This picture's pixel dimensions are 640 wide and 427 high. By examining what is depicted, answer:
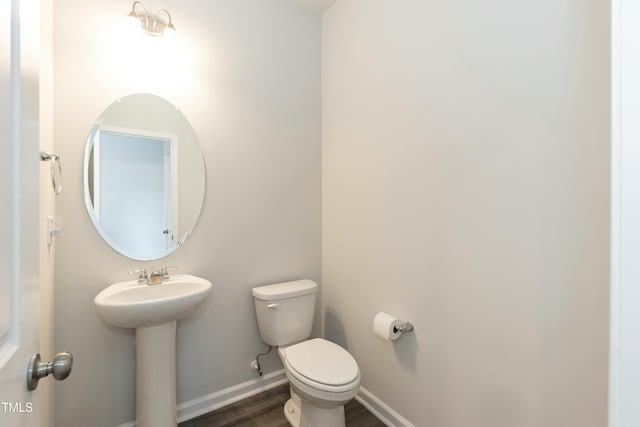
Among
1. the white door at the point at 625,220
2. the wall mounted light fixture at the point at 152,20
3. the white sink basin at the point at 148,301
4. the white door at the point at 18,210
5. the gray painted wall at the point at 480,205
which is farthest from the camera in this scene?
the wall mounted light fixture at the point at 152,20

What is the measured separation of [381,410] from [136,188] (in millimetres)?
1934

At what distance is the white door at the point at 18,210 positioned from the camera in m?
0.45

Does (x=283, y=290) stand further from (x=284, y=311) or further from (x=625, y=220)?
(x=625, y=220)

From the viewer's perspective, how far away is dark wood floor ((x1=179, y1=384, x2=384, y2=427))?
Result: 1.63 meters

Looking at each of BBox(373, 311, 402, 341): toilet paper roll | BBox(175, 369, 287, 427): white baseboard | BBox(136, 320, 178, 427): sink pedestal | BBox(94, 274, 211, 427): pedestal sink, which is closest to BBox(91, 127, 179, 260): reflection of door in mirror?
BBox(94, 274, 211, 427): pedestal sink

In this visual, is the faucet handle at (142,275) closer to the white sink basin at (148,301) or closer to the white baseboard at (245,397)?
the white sink basin at (148,301)

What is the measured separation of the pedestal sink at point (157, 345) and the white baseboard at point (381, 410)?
3.61 ft

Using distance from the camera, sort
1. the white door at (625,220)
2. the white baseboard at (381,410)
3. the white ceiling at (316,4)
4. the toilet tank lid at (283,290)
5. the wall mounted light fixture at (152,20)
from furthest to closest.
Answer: the white ceiling at (316,4) → the toilet tank lid at (283,290) → the white baseboard at (381,410) → the wall mounted light fixture at (152,20) → the white door at (625,220)

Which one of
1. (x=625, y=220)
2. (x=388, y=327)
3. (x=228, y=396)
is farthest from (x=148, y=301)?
(x=625, y=220)

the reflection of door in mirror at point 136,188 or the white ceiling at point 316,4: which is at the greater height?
the white ceiling at point 316,4

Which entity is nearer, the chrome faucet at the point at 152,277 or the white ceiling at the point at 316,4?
the chrome faucet at the point at 152,277

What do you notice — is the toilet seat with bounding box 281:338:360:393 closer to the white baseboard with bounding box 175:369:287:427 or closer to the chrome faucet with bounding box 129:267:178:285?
the white baseboard with bounding box 175:369:287:427

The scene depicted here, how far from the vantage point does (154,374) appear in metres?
1.42

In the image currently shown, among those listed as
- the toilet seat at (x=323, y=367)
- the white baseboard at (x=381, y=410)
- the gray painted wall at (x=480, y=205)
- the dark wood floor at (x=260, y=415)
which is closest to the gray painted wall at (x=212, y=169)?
the dark wood floor at (x=260, y=415)
